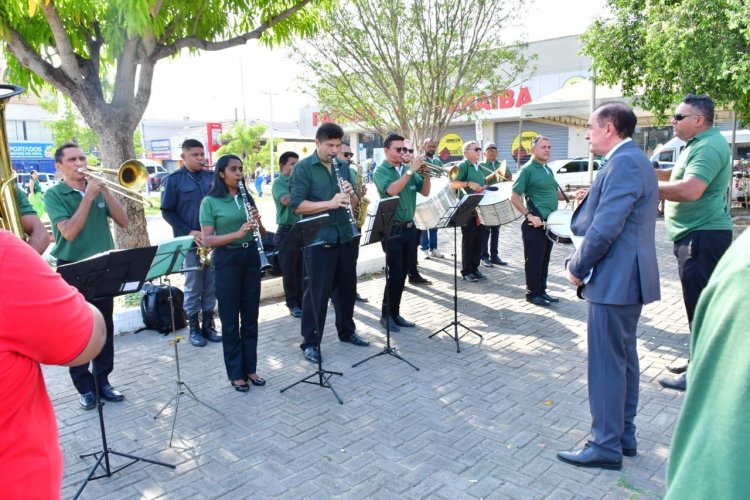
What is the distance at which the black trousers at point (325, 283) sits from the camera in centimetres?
555

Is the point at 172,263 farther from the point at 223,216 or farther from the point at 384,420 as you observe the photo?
the point at 384,420

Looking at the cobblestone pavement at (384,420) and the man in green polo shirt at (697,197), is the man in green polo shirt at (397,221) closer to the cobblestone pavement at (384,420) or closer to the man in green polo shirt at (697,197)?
the cobblestone pavement at (384,420)

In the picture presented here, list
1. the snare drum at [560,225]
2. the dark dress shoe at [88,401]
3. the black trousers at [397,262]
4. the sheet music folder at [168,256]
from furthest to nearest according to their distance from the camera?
the black trousers at [397,262], the snare drum at [560,225], the dark dress shoe at [88,401], the sheet music folder at [168,256]

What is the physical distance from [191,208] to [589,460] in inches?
191

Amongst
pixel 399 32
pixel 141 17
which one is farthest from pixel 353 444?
pixel 399 32

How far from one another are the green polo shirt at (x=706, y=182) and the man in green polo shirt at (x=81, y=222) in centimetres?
490

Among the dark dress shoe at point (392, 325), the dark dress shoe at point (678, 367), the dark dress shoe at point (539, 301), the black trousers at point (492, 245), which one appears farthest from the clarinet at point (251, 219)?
the black trousers at point (492, 245)

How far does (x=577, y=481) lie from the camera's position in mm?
3535

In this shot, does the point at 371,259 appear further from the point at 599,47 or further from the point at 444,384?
the point at 599,47

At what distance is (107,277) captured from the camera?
3703mm

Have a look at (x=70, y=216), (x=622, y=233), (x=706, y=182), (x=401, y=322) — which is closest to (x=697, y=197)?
(x=706, y=182)

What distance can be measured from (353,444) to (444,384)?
4.31ft

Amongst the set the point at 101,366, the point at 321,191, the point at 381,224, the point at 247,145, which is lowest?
the point at 101,366

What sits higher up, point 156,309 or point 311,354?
point 156,309
